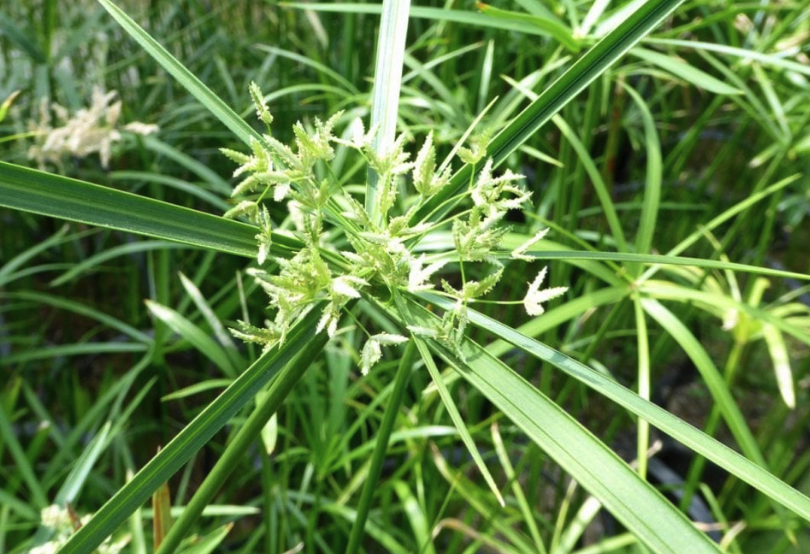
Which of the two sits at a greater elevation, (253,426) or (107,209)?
(107,209)

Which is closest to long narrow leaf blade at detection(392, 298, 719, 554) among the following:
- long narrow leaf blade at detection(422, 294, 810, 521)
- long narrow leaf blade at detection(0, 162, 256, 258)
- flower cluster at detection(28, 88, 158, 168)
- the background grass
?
long narrow leaf blade at detection(422, 294, 810, 521)

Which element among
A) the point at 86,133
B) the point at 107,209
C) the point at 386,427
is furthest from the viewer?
the point at 86,133

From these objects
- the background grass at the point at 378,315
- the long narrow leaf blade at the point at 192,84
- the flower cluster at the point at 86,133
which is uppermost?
the long narrow leaf blade at the point at 192,84

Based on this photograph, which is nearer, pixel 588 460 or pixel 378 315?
pixel 588 460

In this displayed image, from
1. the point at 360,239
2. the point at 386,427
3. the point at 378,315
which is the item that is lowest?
the point at 378,315

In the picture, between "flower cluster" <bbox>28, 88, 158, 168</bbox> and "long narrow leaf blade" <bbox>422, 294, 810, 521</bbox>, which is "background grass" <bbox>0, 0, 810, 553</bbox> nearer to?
"flower cluster" <bbox>28, 88, 158, 168</bbox>

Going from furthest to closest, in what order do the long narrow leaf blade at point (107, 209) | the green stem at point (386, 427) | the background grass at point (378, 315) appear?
the background grass at point (378, 315)
the green stem at point (386, 427)
the long narrow leaf blade at point (107, 209)

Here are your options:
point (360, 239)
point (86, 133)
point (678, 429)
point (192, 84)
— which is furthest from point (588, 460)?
point (86, 133)

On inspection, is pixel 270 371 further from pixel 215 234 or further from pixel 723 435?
pixel 723 435

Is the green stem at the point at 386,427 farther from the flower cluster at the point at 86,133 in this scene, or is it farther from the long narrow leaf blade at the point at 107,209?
the flower cluster at the point at 86,133

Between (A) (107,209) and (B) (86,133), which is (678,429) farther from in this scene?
(B) (86,133)

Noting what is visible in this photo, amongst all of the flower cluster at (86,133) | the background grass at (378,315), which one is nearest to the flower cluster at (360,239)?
the background grass at (378,315)
